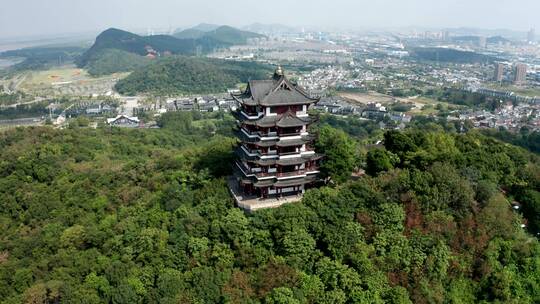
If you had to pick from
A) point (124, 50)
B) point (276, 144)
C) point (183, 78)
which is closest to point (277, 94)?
point (276, 144)

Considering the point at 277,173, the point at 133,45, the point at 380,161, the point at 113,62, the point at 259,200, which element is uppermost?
the point at 133,45

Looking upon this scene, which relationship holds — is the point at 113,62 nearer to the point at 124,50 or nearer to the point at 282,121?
the point at 124,50

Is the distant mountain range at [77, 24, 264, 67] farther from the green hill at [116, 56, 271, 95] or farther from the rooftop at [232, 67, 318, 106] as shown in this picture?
the rooftop at [232, 67, 318, 106]

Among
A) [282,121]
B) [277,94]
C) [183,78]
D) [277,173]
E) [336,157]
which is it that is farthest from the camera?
[183,78]

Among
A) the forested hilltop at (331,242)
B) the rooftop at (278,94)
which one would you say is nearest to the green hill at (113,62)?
the forested hilltop at (331,242)

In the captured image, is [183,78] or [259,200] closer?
[259,200]

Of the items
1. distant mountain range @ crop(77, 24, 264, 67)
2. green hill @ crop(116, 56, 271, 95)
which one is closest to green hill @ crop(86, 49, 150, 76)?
distant mountain range @ crop(77, 24, 264, 67)
